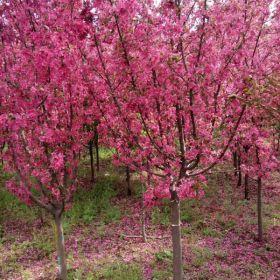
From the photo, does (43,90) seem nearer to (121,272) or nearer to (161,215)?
(121,272)

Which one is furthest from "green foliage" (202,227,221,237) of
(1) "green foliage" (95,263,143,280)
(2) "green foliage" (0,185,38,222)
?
(2) "green foliage" (0,185,38,222)

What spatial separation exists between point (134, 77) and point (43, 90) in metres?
1.80

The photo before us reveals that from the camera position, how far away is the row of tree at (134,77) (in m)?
5.79

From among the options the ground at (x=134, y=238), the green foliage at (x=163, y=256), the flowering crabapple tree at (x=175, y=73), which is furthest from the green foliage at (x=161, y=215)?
the flowering crabapple tree at (x=175, y=73)

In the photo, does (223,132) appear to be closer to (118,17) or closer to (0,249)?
(118,17)

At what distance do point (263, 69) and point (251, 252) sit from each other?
674 centimetres

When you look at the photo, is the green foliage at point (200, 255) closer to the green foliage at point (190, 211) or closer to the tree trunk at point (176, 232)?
the tree trunk at point (176, 232)

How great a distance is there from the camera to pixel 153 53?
568 centimetres

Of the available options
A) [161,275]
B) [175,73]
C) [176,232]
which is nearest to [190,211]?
[161,275]

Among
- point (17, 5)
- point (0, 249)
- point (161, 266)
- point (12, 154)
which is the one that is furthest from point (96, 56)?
point (0, 249)

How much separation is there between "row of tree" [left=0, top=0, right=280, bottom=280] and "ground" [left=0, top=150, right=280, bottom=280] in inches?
96.2

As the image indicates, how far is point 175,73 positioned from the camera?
6.02 metres

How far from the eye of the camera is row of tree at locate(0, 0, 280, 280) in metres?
5.79

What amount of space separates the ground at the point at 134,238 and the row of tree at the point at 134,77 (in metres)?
2.44
